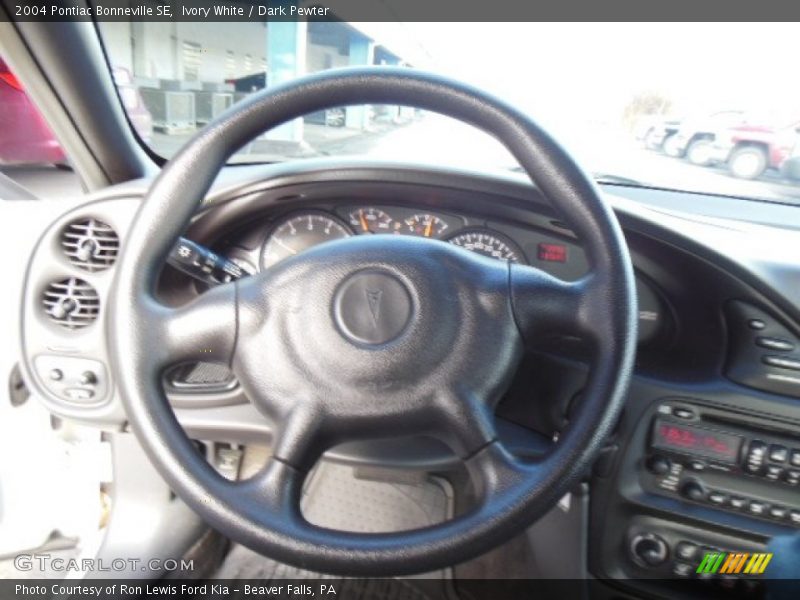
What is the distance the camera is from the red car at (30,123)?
147cm

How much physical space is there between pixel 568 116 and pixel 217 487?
1215 millimetres

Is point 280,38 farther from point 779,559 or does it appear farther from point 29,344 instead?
point 779,559

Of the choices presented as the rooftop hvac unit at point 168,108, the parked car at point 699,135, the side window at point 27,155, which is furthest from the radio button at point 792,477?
the side window at point 27,155

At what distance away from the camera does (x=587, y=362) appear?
3.75ft

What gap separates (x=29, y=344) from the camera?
4.27ft

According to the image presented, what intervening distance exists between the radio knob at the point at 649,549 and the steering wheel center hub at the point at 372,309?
34.1 inches

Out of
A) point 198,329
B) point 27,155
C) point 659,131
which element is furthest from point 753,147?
point 27,155

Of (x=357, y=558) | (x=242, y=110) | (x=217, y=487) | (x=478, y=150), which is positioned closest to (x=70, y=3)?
(x=242, y=110)

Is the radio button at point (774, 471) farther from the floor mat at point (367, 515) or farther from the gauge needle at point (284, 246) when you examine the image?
the gauge needle at point (284, 246)

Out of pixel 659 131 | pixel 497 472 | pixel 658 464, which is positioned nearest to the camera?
pixel 497 472

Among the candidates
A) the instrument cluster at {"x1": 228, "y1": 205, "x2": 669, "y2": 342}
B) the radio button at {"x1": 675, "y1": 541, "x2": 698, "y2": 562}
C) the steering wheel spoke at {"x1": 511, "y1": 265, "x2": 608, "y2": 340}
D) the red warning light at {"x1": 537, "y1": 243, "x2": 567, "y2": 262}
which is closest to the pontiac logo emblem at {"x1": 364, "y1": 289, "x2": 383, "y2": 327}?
the steering wheel spoke at {"x1": 511, "y1": 265, "x2": 608, "y2": 340}

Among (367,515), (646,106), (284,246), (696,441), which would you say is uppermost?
(646,106)

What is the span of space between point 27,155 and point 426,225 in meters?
1.23

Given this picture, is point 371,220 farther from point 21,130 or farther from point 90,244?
point 21,130
